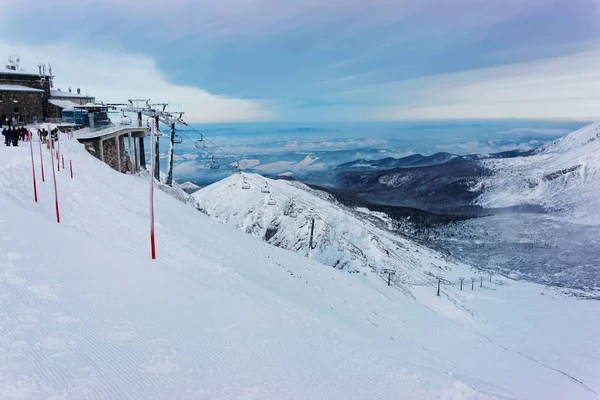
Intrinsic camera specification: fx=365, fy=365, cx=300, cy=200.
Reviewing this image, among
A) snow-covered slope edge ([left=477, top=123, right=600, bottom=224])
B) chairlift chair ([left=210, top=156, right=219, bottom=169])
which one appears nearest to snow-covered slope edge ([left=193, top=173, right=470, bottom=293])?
chairlift chair ([left=210, top=156, right=219, bottom=169])

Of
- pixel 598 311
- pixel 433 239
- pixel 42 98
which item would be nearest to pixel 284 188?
pixel 433 239

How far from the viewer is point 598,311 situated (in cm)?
4344

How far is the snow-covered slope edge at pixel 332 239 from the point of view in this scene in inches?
2078

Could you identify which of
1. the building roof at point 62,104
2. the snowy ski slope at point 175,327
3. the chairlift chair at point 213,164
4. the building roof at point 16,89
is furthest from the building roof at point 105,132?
the snowy ski slope at point 175,327

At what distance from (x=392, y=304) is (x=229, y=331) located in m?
20.7

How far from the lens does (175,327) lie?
28.3ft

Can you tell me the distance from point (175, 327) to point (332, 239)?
164 ft

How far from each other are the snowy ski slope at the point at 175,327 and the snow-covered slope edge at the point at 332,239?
2456cm

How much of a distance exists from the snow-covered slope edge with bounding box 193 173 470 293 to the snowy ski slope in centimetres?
2456

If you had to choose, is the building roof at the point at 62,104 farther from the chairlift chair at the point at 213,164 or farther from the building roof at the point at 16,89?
the chairlift chair at the point at 213,164

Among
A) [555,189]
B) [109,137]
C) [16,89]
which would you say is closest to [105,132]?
[109,137]

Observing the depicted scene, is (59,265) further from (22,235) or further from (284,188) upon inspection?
(284,188)

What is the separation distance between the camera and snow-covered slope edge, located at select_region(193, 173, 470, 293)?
173 ft

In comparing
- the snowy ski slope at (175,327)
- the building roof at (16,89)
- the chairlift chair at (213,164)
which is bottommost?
the snowy ski slope at (175,327)
